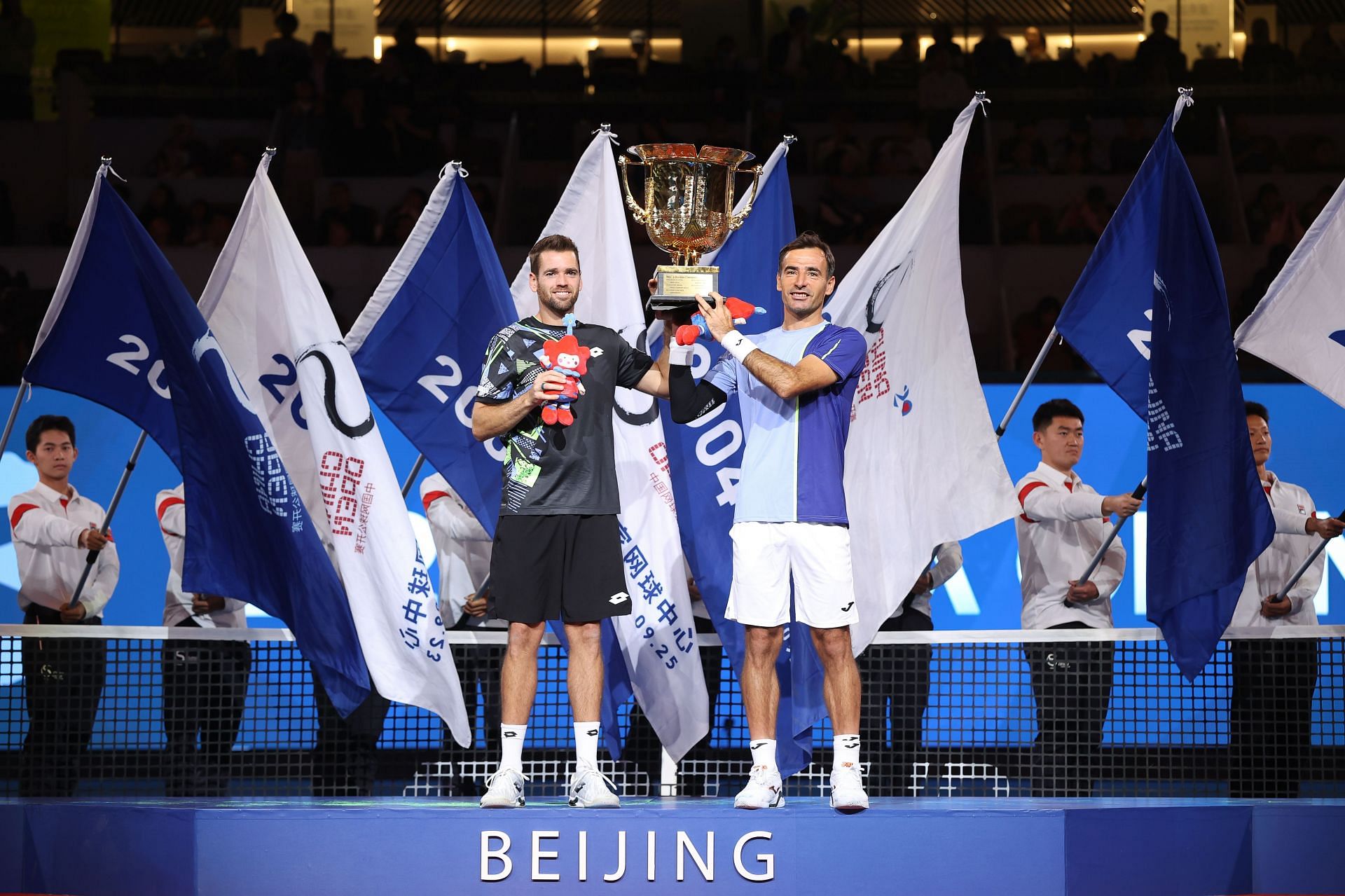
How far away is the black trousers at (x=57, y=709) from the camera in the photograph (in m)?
6.40

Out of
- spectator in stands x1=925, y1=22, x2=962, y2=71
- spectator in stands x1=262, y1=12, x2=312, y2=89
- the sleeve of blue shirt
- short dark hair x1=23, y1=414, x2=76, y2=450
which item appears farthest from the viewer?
spectator in stands x1=925, y1=22, x2=962, y2=71

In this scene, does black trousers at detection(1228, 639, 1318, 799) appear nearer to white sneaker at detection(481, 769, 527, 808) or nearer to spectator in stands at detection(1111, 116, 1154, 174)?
white sneaker at detection(481, 769, 527, 808)

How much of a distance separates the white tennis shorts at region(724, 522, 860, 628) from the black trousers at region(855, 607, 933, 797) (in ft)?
3.35

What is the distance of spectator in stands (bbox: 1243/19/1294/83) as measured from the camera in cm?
1402

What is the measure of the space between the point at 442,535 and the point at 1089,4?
1154cm

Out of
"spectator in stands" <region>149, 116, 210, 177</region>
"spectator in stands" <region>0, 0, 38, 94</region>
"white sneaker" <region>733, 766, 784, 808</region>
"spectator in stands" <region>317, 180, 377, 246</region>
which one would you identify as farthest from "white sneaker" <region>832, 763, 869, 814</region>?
"spectator in stands" <region>0, 0, 38, 94</region>

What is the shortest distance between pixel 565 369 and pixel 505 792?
150 centimetres

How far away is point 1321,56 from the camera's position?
1418cm

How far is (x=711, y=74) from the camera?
46.3 ft

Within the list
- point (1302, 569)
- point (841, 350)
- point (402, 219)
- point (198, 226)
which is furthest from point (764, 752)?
point (198, 226)

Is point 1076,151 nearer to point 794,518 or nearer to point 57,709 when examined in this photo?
point 794,518

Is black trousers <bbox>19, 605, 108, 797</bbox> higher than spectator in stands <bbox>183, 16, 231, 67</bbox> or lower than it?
lower

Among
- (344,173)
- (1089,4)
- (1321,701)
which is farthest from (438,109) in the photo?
(1321,701)

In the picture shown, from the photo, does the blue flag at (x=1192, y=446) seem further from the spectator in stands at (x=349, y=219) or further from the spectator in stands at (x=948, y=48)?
the spectator in stands at (x=948, y=48)
